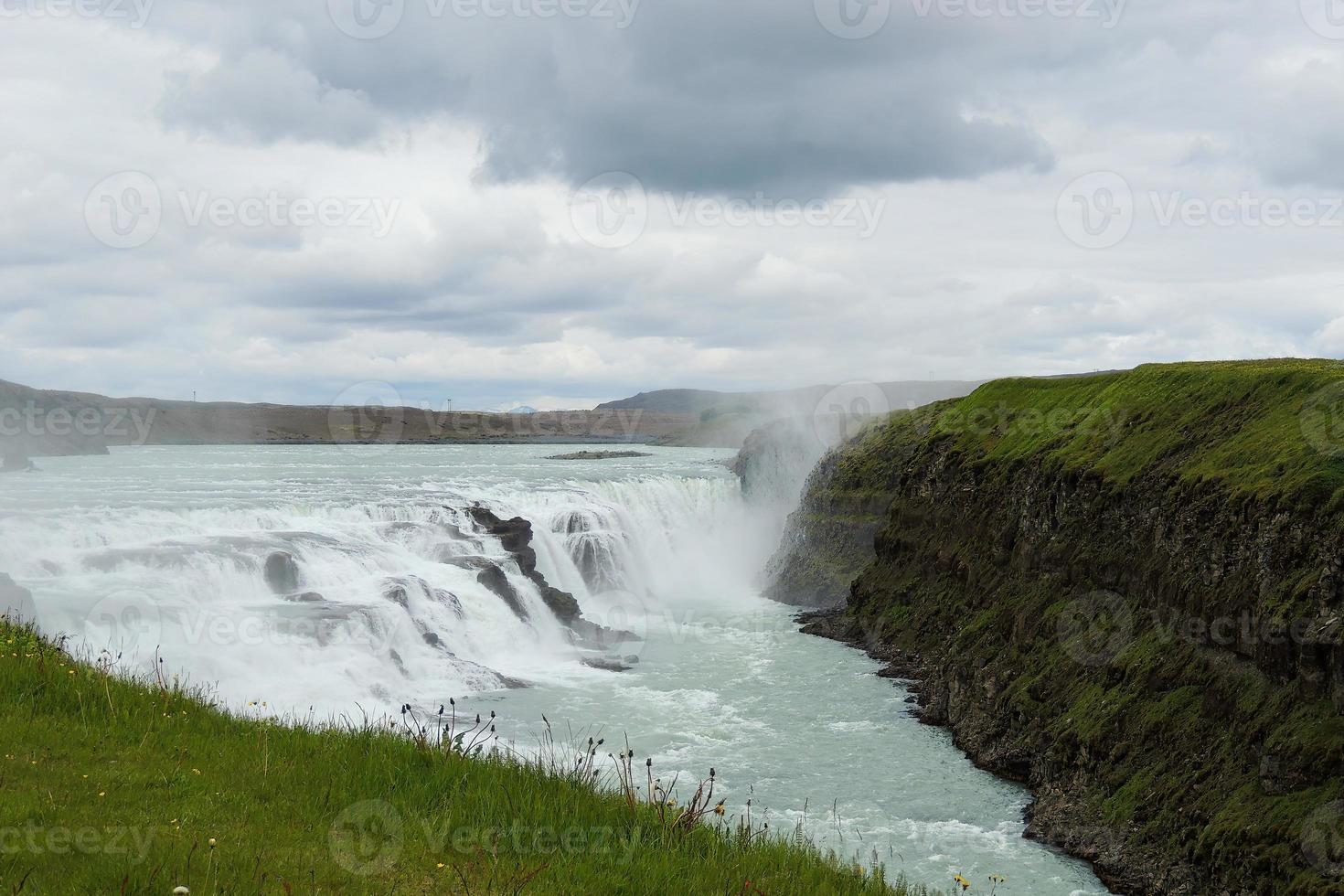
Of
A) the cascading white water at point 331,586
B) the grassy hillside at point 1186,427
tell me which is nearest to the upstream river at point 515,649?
the cascading white water at point 331,586

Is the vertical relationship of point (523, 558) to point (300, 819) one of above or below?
below

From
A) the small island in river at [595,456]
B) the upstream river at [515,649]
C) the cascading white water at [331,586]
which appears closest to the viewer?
the upstream river at [515,649]

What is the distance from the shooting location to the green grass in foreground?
5660 millimetres

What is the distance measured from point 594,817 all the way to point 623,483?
4240 cm

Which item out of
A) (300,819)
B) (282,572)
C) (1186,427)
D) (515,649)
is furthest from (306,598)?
(1186,427)

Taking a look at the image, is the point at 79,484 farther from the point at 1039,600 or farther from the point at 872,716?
the point at 1039,600

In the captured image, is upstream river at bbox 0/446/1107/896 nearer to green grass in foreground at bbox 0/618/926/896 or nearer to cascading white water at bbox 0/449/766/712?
cascading white water at bbox 0/449/766/712

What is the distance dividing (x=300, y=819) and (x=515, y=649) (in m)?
23.3

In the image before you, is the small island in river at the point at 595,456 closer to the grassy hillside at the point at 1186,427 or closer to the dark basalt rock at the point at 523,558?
the dark basalt rock at the point at 523,558

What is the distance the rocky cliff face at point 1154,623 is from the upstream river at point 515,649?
136cm

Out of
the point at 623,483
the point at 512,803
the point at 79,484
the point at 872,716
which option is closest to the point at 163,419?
the point at 79,484

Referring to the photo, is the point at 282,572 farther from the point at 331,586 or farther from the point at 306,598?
the point at 306,598

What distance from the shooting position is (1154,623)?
1728cm

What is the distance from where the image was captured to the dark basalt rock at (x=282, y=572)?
89.8 ft
